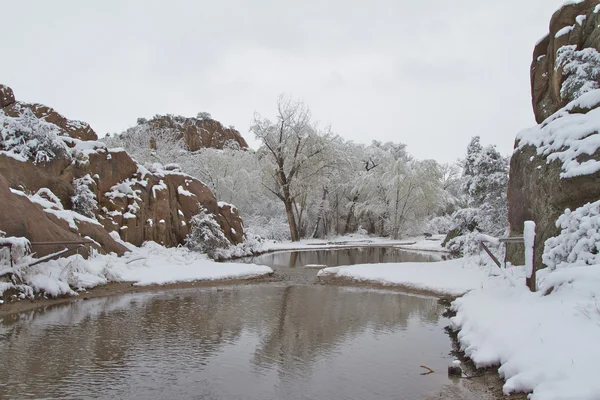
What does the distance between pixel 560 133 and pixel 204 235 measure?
1674 centimetres

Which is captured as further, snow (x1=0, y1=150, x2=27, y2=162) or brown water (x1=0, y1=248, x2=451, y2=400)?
snow (x1=0, y1=150, x2=27, y2=162)

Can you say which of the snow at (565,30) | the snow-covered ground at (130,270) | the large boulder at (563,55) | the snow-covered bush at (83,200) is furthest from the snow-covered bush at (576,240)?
the snow-covered bush at (83,200)

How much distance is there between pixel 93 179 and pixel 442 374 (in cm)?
1685

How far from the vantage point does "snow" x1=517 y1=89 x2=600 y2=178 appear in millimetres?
8680

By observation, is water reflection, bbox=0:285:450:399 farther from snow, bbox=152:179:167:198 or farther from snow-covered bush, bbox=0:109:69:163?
snow, bbox=152:179:167:198

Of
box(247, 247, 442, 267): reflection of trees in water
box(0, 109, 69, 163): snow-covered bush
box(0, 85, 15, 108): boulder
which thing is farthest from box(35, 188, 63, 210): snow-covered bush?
box(247, 247, 442, 267): reflection of trees in water

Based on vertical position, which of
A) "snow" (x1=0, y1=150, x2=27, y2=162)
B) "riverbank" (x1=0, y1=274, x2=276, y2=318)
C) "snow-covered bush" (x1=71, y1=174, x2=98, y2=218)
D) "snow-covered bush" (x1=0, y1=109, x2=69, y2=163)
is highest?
"snow-covered bush" (x1=0, y1=109, x2=69, y2=163)

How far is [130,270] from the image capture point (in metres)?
14.8

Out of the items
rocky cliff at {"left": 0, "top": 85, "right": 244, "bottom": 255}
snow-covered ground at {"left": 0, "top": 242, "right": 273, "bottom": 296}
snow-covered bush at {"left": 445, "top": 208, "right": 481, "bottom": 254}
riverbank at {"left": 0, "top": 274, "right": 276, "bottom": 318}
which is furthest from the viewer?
snow-covered bush at {"left": 445, "top": 208, "right": 481, "bottom": 254}

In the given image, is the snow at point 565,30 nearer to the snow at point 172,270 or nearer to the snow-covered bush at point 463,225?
the snow-covered bush at point 463,225

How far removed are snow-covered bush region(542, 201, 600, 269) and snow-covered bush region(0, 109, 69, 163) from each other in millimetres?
16771

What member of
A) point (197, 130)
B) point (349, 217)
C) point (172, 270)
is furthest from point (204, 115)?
point (172, 270)

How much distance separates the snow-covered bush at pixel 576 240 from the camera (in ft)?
24.4

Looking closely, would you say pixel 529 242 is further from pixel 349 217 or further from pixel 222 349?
pixel 349 217
